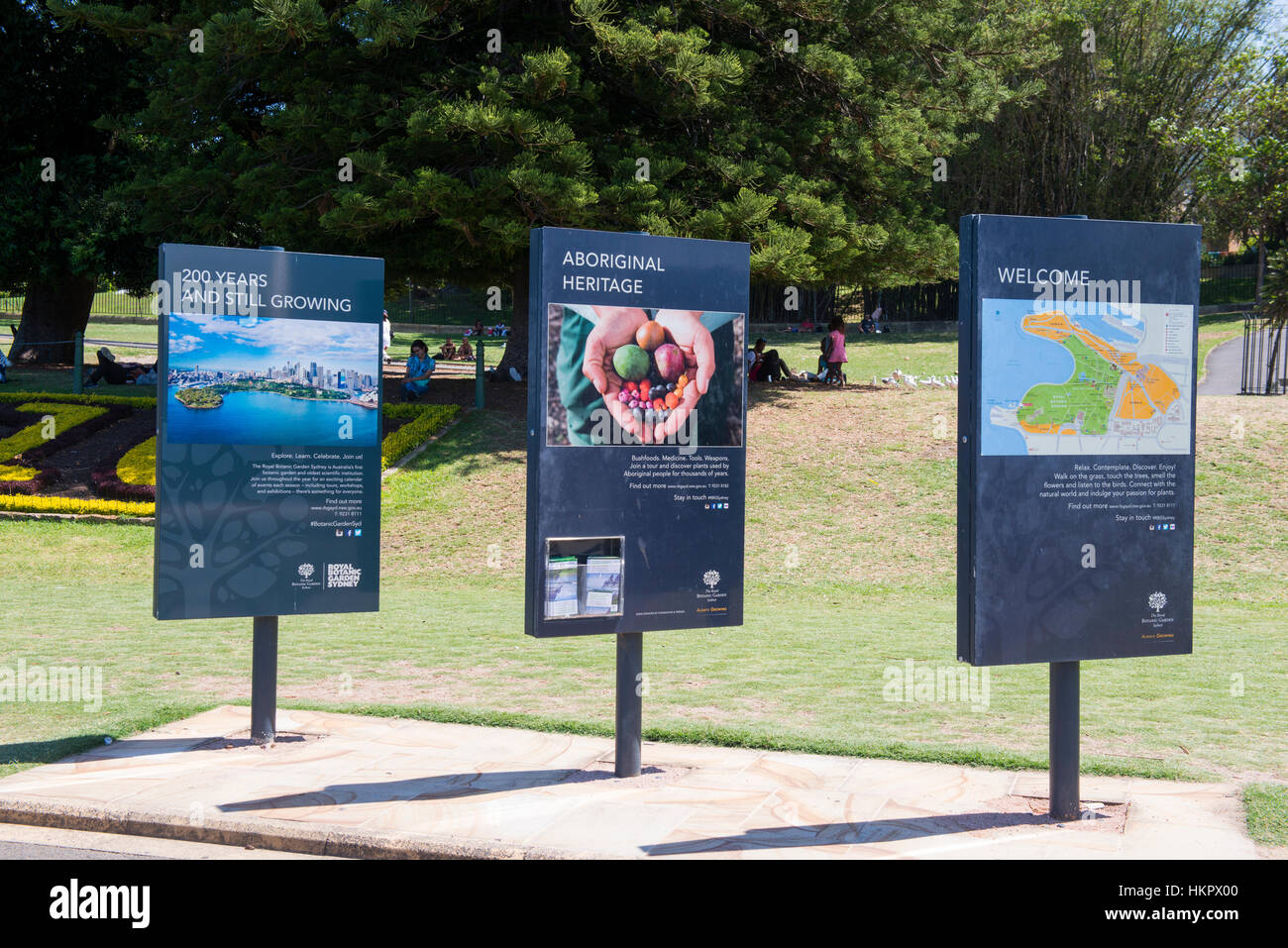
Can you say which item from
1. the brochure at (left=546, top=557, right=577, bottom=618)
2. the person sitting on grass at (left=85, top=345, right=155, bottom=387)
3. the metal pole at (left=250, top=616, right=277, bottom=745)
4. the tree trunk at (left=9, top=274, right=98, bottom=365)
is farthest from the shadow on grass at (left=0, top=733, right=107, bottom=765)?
the tree trunk at (left=9, top=274, right=98, bottom=365)

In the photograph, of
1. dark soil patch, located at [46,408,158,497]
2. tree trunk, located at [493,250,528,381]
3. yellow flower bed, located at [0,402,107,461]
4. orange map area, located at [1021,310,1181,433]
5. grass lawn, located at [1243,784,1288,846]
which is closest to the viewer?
grass lawn, located at [1243,784,1288,846]

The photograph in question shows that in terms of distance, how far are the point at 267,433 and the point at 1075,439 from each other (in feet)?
16.0

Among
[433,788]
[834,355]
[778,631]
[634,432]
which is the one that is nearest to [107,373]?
[834,355]

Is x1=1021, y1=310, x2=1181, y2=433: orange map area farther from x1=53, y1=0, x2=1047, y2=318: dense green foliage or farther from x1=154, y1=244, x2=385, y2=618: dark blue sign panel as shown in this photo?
x1=53, y1=0, x2=1047, y2=318: dense green foliage

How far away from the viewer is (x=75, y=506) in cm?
1827

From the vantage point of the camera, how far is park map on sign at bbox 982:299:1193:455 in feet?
20.1

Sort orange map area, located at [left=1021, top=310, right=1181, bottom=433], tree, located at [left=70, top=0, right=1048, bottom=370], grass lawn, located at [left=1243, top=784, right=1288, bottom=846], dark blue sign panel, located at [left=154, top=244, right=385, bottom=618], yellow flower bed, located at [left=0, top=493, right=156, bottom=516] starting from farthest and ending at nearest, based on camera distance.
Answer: tree, located at [left=70, top=0, right=1048, bottom=370] < yellow flower bed, located at [left=0, top=493, right=156, bottom=516] < dark blue sign panel, located at [left=154, top=244, right=385, bottom=618] < orange map area, located at [left=1021, top=310, right=1181, bottom=433] < grass lawn, located at [left=1243, top=784, right=1288, bottom=846]

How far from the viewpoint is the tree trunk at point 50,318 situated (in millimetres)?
29453

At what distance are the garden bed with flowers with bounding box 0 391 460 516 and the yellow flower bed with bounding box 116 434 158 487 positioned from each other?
0.02m

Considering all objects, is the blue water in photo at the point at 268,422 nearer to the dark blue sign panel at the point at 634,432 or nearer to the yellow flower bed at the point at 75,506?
the dark blue sign panel at the point at 634,432

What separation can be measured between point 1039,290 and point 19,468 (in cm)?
1803

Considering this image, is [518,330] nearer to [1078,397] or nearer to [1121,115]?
[1078,397]

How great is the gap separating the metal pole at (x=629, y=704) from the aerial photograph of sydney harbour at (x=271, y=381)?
89.5 inches

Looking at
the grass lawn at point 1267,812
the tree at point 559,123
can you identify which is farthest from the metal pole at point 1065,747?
the tree at point 559,123
